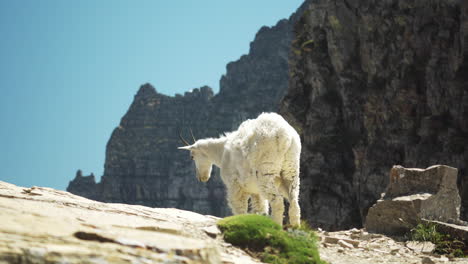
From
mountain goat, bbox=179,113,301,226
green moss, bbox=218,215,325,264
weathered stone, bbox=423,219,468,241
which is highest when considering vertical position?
mountain goat, bbox=179,113,301,226

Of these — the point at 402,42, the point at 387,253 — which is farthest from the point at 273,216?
the point at 402,42

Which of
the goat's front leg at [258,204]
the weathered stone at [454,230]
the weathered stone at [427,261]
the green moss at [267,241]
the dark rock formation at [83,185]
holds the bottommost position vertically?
the weathered stone at [427,261]

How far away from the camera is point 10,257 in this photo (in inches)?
204

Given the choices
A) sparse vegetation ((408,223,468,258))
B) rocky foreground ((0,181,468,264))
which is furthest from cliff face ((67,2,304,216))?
rocky foreground ((0,181,468,264))

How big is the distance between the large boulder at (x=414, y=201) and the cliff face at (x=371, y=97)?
66.0ft

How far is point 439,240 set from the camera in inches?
462

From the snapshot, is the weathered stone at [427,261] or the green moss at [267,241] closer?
the green moss at [267,241]

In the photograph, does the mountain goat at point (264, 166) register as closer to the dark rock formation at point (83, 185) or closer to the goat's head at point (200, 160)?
the goat's head at point (200, 160)

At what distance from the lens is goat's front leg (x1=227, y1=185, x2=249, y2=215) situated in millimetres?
12891

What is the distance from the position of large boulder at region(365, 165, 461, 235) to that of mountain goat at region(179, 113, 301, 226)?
116 inches

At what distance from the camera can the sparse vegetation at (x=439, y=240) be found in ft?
36.7

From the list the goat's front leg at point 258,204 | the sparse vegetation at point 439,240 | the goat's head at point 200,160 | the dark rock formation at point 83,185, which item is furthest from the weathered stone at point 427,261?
the dark rock formation at point 83,185

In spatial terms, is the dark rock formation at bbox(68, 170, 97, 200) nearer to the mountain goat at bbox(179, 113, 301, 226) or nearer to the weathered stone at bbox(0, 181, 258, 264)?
the mountain goat at bbox(179, 113, 301, 226)

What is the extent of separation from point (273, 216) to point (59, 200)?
4.71m
